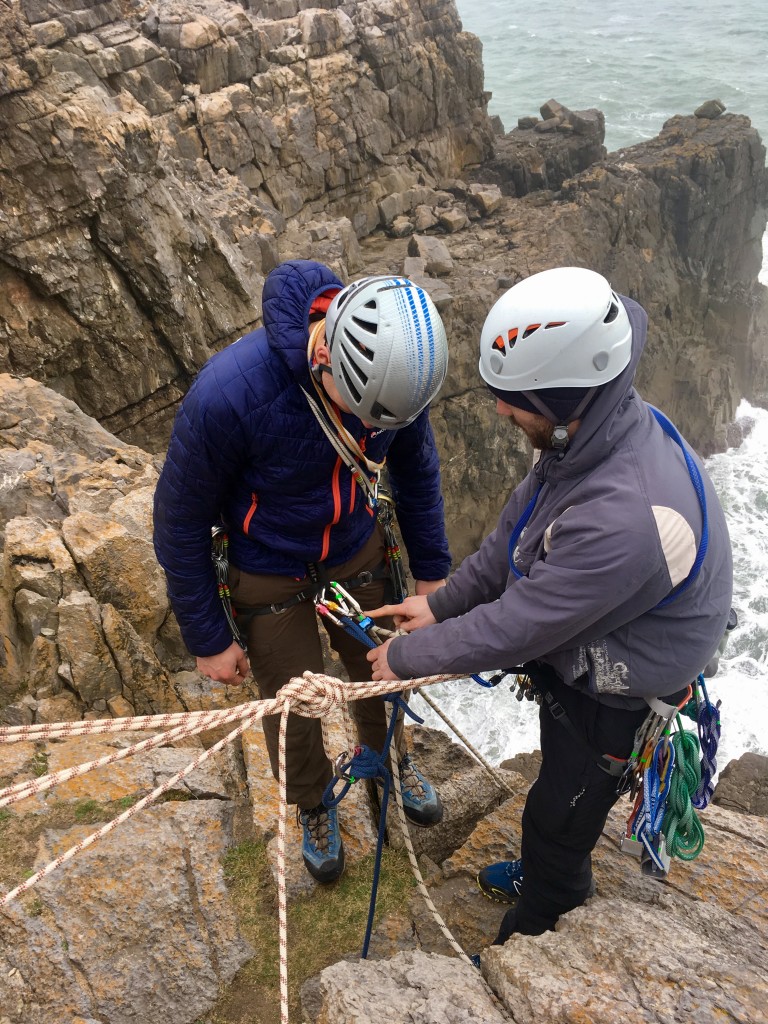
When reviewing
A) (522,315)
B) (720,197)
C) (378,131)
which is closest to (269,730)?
(522,315)

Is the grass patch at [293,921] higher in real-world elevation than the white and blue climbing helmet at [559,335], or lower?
lower

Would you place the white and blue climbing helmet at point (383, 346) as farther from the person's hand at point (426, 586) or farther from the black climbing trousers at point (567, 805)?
the person's hand at point (426, 586)

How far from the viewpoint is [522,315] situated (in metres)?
2.72

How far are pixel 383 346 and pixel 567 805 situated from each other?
7.08 feet

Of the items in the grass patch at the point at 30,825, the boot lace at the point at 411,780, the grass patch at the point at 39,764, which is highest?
the grass patch at the point at 30,825

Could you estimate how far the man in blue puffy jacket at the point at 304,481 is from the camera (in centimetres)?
294

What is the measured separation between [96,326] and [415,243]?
645 inches

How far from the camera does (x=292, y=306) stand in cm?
313

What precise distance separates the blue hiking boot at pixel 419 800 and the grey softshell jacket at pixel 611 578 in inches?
75.5

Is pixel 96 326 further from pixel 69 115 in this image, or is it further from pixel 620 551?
pixel 620 551

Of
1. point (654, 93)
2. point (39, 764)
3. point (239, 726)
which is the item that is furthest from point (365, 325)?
point (654, 93)

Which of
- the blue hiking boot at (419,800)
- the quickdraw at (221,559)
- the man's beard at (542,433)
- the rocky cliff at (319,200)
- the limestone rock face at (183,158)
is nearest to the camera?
the man's beard at (542,433)

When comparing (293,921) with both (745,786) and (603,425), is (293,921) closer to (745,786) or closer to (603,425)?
(603,425)

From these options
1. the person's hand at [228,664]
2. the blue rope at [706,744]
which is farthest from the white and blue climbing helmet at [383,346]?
the blue rope at [706,744]
